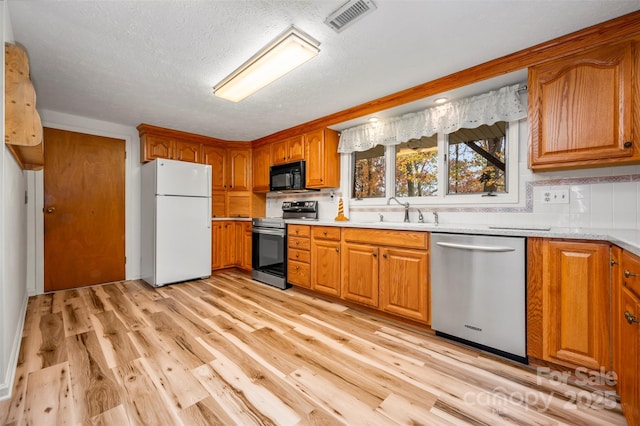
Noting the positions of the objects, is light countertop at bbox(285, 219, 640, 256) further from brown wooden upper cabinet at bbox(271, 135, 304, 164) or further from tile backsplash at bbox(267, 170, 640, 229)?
brown wooden upper cabinet at bbox(271, 135, 304, 164)

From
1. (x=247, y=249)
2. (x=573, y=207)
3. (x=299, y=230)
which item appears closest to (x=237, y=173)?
(x=247, y=249)

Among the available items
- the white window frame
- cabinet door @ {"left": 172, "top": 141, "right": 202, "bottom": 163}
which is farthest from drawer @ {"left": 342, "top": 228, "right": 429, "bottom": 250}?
cabinet door @ {"left": 172, "top": 141, "right": 202, "bottom": 163}

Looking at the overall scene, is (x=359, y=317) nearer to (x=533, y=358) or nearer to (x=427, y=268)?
(x=427, y=268)

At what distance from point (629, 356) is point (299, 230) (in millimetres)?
2742

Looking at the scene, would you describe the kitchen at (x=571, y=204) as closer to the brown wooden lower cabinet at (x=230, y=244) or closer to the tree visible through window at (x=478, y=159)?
the tree visible through window at (x=478, y=159)

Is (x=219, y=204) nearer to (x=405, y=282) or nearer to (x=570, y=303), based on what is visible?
(x=405, y=282)

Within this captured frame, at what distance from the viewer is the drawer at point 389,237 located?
2.28 metres

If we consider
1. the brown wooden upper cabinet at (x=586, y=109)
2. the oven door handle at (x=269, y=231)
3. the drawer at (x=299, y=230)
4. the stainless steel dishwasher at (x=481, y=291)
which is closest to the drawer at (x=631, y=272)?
the stainless steel dishwasher at (x=481, y=291)

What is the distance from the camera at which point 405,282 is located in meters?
2.37

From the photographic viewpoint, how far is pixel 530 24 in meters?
1.71

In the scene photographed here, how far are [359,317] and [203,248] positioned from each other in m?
2.52

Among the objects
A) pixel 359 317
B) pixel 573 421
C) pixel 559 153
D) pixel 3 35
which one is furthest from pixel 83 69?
pixel 573 421

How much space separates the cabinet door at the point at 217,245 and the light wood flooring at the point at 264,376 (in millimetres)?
1658

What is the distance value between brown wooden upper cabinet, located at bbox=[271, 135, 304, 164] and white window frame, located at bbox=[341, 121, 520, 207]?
0.65 m
